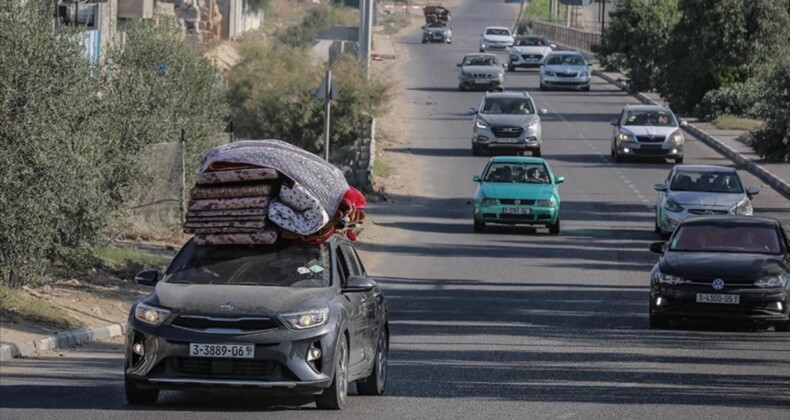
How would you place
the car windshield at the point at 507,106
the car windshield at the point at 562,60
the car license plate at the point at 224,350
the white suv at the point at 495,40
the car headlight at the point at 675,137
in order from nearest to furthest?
the car license plate at the point at 224,350
the car headlight at the point at 675,137
the car windshield at the point at 507,106
the car windshield at the point at 562,60
the white suv at the point at 495,40

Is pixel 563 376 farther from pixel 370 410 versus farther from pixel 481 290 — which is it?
pixel 481 290

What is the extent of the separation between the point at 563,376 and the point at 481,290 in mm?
8787

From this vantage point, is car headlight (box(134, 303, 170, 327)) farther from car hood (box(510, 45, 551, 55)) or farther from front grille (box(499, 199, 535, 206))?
car hood (box(510, 45, 551, 55))

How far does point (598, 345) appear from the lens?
704 inches

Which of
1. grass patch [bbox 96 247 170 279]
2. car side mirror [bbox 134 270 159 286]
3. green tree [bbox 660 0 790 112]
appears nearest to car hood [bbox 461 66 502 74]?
green tree [bbox 660 0 790 112]

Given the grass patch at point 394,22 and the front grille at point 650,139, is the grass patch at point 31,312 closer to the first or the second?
the front grille at point 650,139

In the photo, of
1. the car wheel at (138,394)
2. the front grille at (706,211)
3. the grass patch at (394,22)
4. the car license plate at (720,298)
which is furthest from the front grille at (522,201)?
the grass patch at (394,22)

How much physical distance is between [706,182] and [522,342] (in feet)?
44.8

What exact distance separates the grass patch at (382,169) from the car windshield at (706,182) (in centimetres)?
1170

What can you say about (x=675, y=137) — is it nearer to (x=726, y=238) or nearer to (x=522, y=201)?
(x=522, y=201)

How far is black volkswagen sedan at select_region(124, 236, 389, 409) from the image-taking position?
11.6 m

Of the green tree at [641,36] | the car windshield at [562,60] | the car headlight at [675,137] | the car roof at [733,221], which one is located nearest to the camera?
the car roof at [733,221]

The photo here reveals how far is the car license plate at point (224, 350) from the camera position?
37.8ft

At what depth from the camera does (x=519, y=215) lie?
103ft
